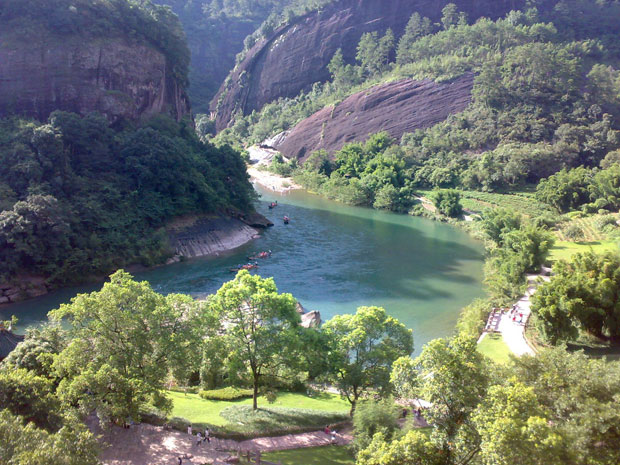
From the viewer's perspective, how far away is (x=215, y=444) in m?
18.4

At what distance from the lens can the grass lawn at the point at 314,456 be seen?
17234 mm

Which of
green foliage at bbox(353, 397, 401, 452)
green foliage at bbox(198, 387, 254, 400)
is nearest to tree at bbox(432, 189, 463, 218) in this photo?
green foliage at bbox(198, 387, 254, 400)

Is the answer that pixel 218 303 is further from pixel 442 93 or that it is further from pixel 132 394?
pixel 442 93

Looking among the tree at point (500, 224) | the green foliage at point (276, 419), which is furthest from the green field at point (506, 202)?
the green foliage at point (276, 419)

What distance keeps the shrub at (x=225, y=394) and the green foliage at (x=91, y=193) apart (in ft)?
77.7

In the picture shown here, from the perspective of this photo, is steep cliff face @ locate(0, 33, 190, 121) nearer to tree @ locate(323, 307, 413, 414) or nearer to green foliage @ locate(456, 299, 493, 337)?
green foliage @ locate(456, 299, 493, 337)

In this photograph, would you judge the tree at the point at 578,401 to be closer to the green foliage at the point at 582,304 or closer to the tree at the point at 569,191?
the green foliage at the point at 582,304

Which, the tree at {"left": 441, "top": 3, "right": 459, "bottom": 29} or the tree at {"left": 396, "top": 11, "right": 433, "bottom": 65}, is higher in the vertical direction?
the tree at {"left": 441, "top": 3, "right": 459, "bottom": 29}

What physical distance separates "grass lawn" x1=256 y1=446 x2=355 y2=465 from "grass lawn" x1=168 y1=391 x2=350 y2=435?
157 centimetres

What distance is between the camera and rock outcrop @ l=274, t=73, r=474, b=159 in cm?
8962

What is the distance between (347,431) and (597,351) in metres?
15.3

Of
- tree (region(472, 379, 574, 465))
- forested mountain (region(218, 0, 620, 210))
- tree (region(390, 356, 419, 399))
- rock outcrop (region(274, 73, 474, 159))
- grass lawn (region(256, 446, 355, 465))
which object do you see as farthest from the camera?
rock outcrop (region(274, 73, 474, 159))

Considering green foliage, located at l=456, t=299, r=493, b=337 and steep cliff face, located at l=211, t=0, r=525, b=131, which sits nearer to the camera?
green foliage, located at l=456, t=299, r=493, b=337

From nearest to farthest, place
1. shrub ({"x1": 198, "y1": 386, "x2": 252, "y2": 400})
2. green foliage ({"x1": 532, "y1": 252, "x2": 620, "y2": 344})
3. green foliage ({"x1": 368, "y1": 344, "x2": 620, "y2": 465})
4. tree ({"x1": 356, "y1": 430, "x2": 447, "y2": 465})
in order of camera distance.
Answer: green foliage ({"x1": 368, "y1": 344, "x2": 620, "y2": 465})
tree ({"x1": 356, "y1": 430, "x2": 447, "y2": 465})
shrub ({"x1": 198, "y1": 386, "x2": 252, "y2": 400})
green foliage ({"x1": 532, "y1": 252, "x2": 620, "y2": 344})
